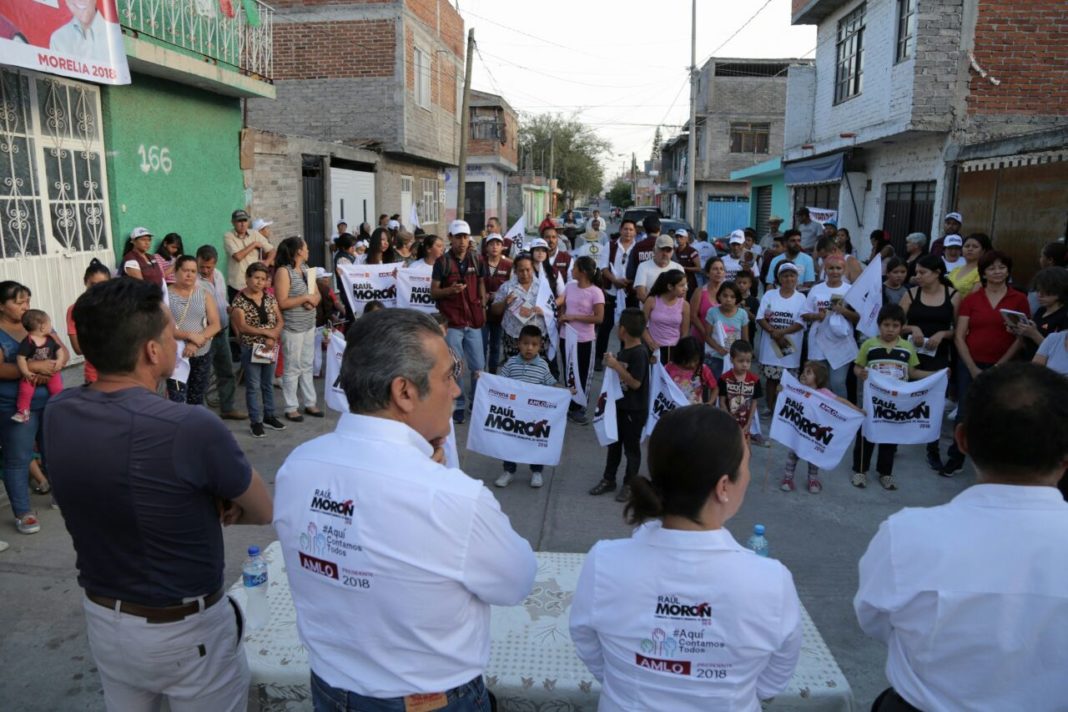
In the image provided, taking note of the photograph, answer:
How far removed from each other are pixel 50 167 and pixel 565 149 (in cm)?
6920

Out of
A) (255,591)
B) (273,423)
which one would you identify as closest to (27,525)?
(273,423)

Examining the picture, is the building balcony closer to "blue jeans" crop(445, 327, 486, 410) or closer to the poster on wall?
the poster on wall

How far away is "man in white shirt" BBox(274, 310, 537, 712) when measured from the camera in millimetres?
1741

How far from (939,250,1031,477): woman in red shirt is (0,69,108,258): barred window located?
8.49 metres

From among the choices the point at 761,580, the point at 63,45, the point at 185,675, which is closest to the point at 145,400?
the point at 185,675

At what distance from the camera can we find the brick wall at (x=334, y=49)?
61.6 ft

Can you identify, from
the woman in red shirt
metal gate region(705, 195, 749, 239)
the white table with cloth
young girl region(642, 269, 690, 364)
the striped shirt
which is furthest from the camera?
metal gate region(705, 195, 749, 239)

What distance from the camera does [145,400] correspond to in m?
2.20

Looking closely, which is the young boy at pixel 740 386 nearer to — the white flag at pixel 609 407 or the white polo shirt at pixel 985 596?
the white flag at pixel 609 407

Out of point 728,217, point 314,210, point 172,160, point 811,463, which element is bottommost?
point 811,463

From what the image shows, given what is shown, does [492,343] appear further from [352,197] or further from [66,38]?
[352,197]

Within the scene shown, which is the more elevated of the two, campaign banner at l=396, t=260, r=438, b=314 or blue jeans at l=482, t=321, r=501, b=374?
campaign banner at l=396, t=260, r=438, b=314

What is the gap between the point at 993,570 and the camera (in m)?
1.80

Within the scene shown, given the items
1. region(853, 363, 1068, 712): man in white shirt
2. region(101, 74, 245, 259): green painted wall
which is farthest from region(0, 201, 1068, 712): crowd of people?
region(101, 74, 245, 259): green painted wall
